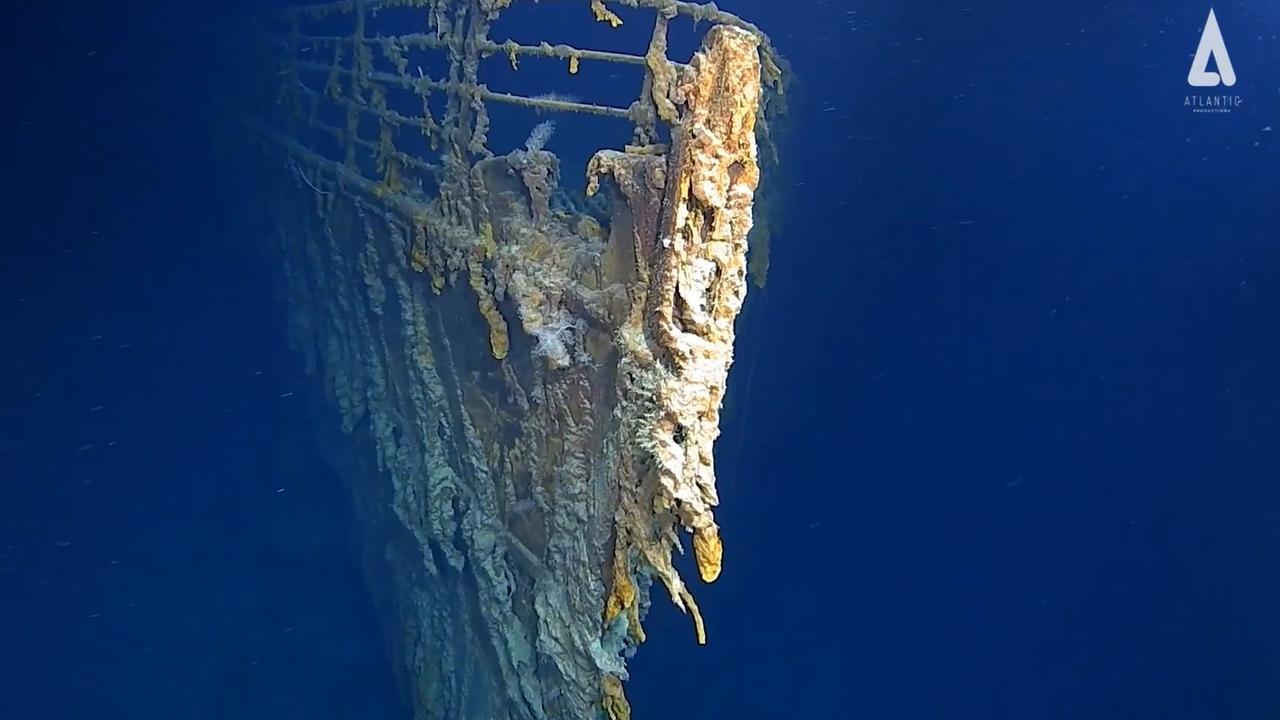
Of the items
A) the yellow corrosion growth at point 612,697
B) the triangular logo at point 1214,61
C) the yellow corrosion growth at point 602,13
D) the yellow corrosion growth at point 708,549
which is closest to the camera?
the yellow corrosion growth at point 708,549

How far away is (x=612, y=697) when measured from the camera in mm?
2129

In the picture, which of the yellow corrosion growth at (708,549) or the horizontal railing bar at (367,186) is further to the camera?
the horizontal railing bar at (367,186)

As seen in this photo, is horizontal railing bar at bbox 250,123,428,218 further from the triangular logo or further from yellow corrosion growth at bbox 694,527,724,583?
the triangular logo

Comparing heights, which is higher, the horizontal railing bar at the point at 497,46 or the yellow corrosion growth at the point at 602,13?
the yellow corrosion growth at the point at 602,13

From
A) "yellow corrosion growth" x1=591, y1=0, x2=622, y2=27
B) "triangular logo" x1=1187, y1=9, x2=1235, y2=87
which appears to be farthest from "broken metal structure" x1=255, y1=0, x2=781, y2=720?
"triangular logo" x1=1187, y1=9, x2=1235, y2=87

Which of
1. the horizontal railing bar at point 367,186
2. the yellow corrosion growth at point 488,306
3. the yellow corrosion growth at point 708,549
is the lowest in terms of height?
the yellow corrosion growth at point 708,549

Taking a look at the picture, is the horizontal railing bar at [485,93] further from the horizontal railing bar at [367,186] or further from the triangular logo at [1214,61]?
the triangular logo at [1214,61]

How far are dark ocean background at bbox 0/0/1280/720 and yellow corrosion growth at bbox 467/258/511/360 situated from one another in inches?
14.8

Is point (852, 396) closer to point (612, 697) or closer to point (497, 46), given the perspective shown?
point (612, 697)

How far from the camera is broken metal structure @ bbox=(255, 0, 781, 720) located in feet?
5.55

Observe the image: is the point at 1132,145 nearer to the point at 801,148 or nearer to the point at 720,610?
the point at 801,148

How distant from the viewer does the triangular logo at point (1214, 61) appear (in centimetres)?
266

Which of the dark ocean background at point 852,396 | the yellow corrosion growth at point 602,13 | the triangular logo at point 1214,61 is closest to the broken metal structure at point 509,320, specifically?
the yellow corrosion growth at point 602,13

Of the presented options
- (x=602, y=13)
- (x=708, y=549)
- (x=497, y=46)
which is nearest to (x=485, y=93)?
(x=497, y=46)
